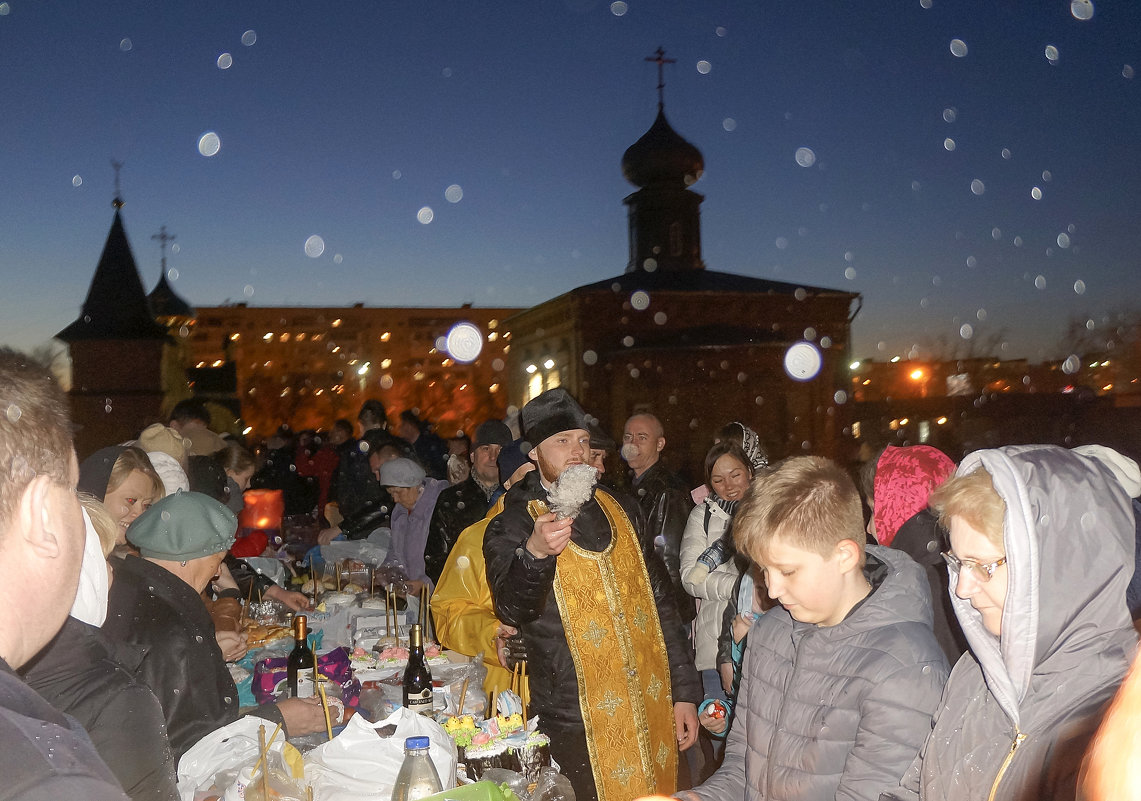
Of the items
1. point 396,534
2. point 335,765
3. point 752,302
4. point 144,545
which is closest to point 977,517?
point 335,765

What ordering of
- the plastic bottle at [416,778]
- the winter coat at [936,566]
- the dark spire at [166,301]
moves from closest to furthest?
the plastic bottle at [416,778]
the winter coat at [936,566]
the dark spire at [166,301]

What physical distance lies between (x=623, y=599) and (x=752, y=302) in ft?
91.5

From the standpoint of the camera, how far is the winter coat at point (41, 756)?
1.13m

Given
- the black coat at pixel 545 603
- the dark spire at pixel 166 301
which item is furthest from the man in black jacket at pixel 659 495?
the dark spire at pixel 166 301

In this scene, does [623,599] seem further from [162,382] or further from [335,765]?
[162,382]

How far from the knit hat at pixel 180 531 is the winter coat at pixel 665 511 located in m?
3.45

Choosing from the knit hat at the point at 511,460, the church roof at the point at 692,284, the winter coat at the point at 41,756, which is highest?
the church roof at the point at 692,284

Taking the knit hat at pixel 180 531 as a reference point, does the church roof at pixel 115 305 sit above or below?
above

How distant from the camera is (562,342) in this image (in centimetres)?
3194

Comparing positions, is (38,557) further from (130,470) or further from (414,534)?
(414,534)

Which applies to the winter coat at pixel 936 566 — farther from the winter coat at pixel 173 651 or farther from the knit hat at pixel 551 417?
the winter coat at pixel 173 651

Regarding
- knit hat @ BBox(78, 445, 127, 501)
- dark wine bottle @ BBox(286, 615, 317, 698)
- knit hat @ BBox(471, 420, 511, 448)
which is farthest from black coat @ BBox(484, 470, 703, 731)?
knit hat @ BBox(471, 420, 511, 448)

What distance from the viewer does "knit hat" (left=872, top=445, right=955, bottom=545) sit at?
13.2ft

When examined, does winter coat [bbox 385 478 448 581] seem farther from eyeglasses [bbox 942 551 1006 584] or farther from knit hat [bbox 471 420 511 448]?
eyeglasses [bbox 942 551 1006 584]
